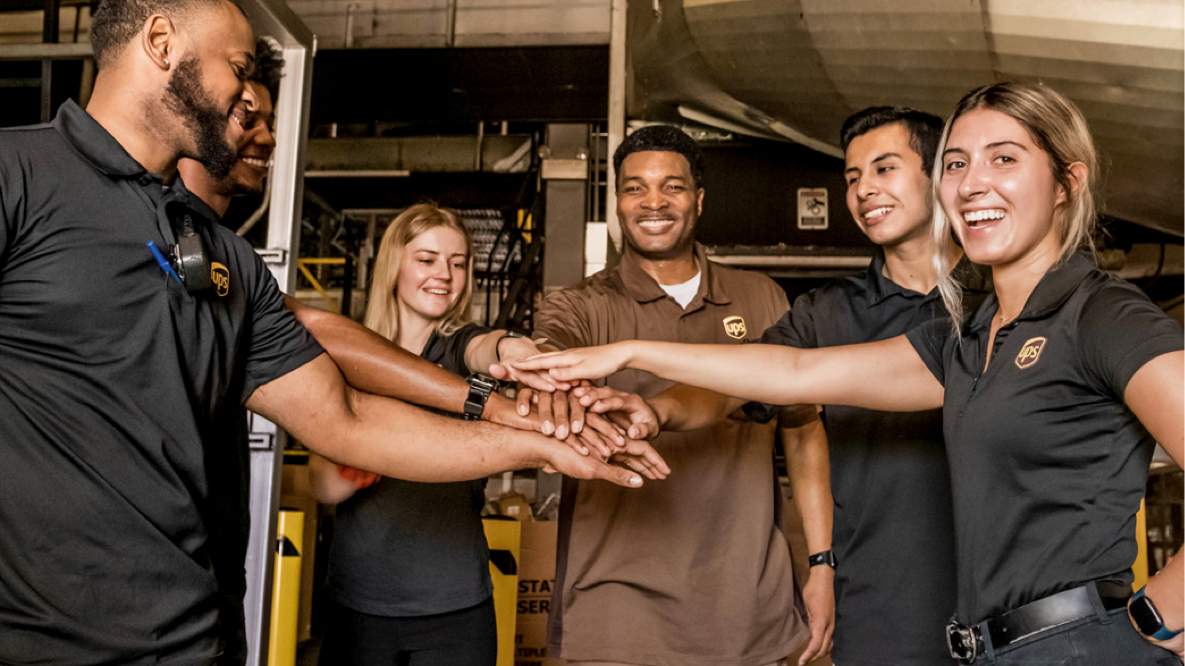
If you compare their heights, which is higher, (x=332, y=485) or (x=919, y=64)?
(x=919, y=64)

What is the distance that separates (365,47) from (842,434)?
7.32 m

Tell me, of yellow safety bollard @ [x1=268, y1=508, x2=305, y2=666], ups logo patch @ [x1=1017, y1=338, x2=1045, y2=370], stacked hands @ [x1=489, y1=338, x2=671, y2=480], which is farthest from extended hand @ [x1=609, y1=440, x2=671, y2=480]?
yellow safety bollard @ [x1=268, y1=508, x2=305, y2=666]

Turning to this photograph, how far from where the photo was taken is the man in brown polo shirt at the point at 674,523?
2084 mm

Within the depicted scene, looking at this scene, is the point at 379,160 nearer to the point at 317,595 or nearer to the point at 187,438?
the point at 317,595

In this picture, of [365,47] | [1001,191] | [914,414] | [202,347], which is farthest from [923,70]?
[365,47]

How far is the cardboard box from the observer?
432 centimetres

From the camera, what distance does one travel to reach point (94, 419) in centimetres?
127

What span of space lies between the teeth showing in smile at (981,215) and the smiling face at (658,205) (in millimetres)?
1054

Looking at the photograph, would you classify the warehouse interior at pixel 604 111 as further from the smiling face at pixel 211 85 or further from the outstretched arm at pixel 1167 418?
the outstretched arm at pixel 1167 418

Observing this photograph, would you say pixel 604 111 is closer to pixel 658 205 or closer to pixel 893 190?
pixel 658 205

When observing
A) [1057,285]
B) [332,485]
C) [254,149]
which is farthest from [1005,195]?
[254,149]

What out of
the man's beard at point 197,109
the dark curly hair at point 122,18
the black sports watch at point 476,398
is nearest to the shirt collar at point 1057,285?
the black sports watch at point 476,398

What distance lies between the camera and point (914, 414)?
6.86ft

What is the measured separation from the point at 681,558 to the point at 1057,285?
114 centimetres
